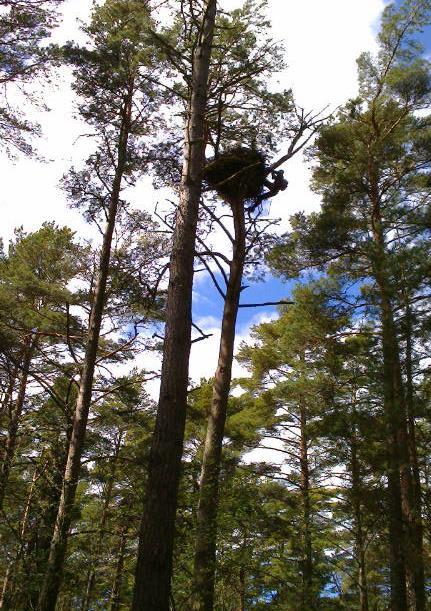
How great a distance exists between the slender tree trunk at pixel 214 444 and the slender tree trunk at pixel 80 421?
159cm

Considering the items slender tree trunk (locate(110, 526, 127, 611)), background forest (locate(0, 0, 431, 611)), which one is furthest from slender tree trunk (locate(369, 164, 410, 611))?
slender tree trunk (locate(110, 526, 127, 611))

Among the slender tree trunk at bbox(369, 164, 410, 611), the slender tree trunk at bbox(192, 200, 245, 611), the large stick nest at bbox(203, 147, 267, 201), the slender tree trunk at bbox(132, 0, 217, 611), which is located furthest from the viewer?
the slender tree trunk at bbox(369, 164, 410, 611)

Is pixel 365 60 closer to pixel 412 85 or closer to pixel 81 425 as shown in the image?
pixel 412 85

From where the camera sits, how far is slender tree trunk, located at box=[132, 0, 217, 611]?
3.28 m

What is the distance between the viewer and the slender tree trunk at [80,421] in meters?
5.05

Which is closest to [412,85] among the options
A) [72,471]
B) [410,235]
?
[410,235]

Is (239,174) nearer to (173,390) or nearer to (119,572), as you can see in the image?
(173,390)

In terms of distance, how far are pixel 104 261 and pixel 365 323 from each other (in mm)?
5409

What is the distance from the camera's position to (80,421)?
6.42 meters

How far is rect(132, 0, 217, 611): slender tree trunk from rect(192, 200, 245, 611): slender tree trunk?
0.72 metres

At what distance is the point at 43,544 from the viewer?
226 inches

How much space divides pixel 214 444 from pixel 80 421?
85.3 inches

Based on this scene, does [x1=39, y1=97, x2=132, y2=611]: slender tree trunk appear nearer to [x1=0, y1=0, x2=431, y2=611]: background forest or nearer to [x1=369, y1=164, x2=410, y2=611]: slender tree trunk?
[x1=0, y1=0, x2=431, y2=611]: background forest

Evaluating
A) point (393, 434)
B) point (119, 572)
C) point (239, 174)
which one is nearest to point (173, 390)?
point (239, 174)
